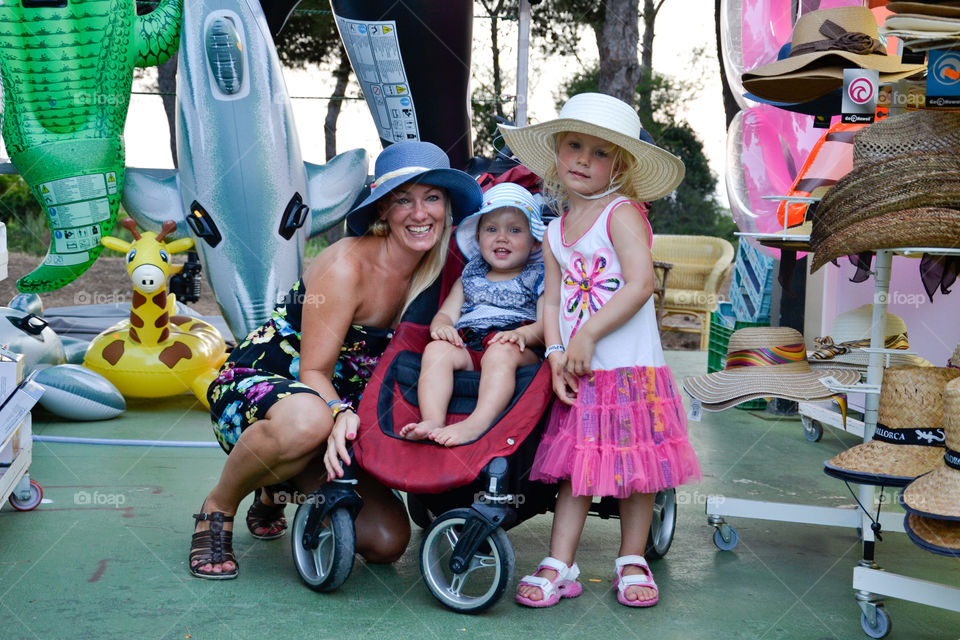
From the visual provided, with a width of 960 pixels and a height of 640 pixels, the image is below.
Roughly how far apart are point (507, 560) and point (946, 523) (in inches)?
38.1

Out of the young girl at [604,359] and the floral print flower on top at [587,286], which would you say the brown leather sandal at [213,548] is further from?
the floral print flower on top at [587,286]

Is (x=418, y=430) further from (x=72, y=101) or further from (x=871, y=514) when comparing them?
(x=72, y=101)

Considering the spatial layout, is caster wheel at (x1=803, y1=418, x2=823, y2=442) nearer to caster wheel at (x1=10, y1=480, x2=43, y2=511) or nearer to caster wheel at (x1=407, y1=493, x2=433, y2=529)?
caster wheel at (x1=407, y1=493, x2=433, y2=529)

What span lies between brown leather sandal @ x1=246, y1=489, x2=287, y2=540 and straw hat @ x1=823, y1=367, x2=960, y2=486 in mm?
1618

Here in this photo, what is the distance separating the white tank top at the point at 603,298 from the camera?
2.51m

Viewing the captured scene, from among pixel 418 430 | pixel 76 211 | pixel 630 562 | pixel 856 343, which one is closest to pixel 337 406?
pixel 418 430

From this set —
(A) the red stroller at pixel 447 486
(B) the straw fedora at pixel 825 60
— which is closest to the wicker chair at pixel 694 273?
(B) the straw fedora at pixel 825 60

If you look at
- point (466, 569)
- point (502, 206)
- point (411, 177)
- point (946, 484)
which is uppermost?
point (411, 177)

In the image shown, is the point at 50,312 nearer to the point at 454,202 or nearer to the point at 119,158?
the point at 119,158

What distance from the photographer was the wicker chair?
839 cm

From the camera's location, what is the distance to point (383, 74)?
16.4 feet

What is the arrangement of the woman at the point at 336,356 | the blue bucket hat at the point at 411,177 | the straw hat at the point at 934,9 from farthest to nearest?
the blue bucket hat at the point at 411,177 → the woman at the point at 336,356 → the straw hat at the point at 934,9

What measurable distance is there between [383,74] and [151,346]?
6.02ft

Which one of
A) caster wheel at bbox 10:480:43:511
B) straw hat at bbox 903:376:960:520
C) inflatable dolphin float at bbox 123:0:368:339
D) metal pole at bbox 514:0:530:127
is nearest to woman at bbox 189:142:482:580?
caster wheel at bbox 10:480:43:511
